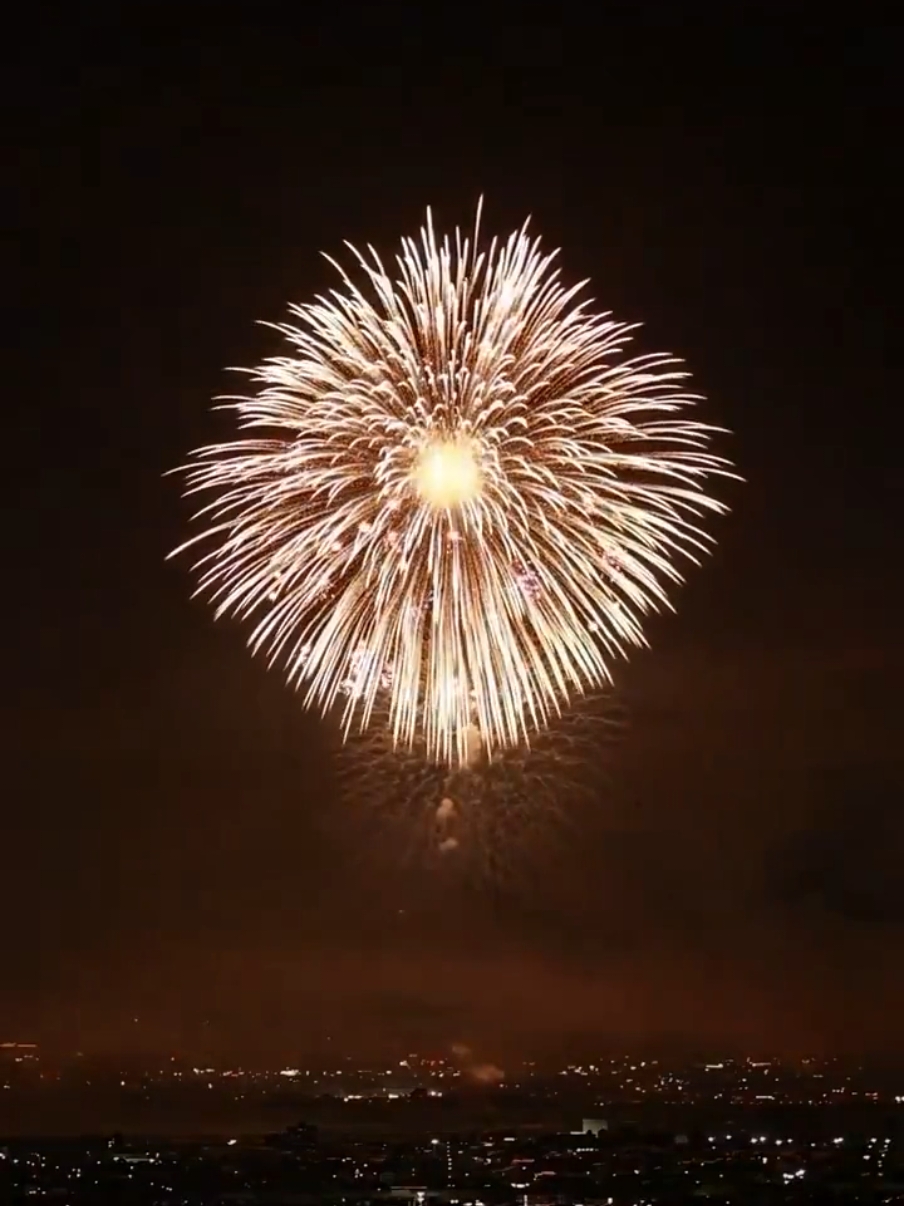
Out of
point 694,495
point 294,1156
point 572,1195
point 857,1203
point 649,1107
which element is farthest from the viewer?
point 649,1107

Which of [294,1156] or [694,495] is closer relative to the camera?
[694,495]

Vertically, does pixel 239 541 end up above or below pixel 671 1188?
above

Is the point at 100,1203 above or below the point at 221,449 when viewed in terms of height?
below

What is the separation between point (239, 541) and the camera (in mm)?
27250

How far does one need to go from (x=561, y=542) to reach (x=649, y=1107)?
4257 cm

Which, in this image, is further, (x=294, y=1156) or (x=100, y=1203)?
(x=294, y=1156)

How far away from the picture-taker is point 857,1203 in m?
43.3

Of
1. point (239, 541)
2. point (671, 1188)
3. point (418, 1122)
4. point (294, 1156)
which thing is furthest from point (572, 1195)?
point (239, 541)

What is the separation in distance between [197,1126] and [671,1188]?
25536 millimetres

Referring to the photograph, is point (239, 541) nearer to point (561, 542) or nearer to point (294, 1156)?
point (561, 542)

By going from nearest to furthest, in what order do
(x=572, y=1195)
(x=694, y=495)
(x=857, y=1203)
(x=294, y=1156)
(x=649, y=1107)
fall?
(x=694, y=495) → (x=857, y=1203) → (x=572, y=1195) → (x=294, y=1156) → (x=649, y=1107)

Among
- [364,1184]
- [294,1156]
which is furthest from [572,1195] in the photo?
[294,1156]

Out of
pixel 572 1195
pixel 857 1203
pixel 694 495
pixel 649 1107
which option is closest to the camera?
pixel 694 495

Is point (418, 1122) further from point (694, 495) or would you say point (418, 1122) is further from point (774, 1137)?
point (694, 495)
